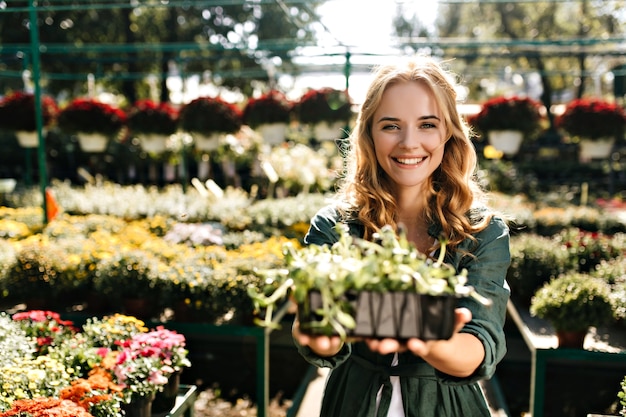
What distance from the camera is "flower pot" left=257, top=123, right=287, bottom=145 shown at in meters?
5.95

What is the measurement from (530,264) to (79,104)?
4.54 metres

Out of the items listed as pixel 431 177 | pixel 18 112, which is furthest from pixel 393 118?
pixel 18 112

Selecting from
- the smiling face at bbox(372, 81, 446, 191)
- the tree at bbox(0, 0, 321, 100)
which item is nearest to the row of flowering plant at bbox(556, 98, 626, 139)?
the smiling face at bbox(372, 81, 446, 191)

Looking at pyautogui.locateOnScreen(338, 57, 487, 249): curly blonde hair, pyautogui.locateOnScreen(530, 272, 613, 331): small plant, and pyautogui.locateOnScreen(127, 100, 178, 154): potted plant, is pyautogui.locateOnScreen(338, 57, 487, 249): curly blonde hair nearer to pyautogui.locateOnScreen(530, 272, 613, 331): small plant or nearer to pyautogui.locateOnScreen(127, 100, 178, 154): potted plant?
pyautogui.locateOnScreen(530, 272, 613, 331): small plant

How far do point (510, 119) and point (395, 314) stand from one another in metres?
5.49

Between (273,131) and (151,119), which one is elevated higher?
(151,119)

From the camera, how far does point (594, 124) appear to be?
19.8 feet

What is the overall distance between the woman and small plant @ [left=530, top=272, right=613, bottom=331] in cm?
188

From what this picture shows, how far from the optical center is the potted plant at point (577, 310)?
3271 mm

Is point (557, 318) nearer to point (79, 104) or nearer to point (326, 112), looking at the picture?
point (326, 112)

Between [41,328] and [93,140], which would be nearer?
[41,328]

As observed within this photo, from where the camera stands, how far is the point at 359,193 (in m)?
1.74

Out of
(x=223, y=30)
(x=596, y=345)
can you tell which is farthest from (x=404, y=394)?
(x=223, y=30)

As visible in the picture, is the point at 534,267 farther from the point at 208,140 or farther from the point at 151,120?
the point at 151,120
